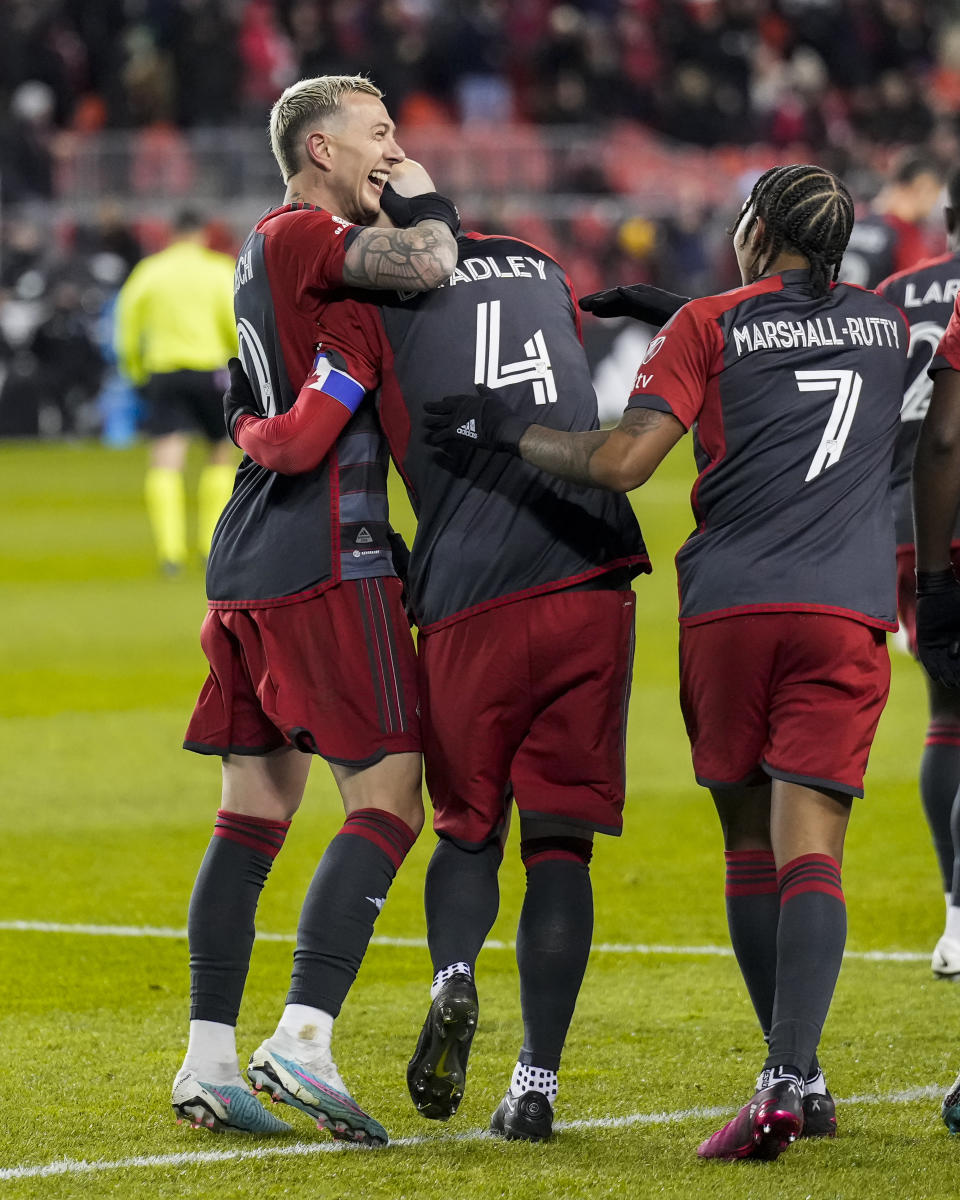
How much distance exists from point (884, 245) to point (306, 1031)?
5643 millimetres

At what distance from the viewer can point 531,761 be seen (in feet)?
12.5

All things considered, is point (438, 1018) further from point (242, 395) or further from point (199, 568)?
point (199, 568)

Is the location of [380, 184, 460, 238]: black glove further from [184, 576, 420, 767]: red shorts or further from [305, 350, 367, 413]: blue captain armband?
[184, 576, 420, 767]: red shorts

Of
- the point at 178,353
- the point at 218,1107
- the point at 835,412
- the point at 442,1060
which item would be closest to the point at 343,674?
the point at 442,1060

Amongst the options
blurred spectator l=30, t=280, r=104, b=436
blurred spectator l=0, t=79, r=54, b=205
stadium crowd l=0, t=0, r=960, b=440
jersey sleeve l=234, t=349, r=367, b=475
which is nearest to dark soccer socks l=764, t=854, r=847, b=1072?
jersey sleeve l=234, t=349, r=367, b=475

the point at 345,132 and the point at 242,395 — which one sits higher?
the point at 345,132

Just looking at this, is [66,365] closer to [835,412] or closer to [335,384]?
[335,384]

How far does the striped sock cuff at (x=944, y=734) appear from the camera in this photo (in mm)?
5242

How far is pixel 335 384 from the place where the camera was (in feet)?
12.2

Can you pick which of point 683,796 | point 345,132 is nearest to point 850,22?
point 683,796

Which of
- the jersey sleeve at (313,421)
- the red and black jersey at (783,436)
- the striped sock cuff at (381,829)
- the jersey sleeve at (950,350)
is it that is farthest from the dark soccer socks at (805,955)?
the jersey sleeve at (313,421)

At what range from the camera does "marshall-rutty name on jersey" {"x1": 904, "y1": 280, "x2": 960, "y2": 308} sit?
5309 millimetres

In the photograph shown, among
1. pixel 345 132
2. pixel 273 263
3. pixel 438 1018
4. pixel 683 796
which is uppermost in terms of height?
pixel 345 132

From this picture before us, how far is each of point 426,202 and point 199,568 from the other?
10.2 m
